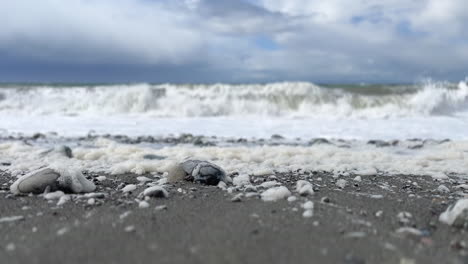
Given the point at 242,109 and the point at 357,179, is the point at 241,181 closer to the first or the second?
the point at 357,179

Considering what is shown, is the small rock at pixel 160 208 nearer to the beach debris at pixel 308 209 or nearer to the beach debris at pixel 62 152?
the beach debris at pixel 308 209

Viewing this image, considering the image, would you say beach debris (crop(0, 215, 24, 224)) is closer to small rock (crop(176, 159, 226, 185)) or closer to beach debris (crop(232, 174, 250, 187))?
small rock (crop(176, 159, 226, 185))

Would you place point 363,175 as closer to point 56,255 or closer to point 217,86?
point 56,255

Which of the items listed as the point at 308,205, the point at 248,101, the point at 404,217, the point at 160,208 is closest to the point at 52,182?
the point at 160,208

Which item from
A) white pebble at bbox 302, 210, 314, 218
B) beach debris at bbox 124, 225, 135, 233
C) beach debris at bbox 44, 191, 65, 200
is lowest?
beach debris at bbox 44, 191, 65, 200

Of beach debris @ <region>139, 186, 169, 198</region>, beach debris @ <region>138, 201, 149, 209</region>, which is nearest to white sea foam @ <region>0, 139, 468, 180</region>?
beach debris @ <region>139, 186, 169, 198</region>

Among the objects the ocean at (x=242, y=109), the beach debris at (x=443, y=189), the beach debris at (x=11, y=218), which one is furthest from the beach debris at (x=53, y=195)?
the ocean at (x=242, y=109)
